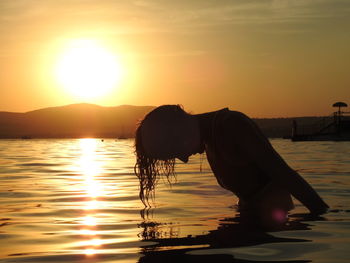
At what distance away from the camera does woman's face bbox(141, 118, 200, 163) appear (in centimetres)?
441

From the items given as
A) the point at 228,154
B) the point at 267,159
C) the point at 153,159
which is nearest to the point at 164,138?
the point at 153,159

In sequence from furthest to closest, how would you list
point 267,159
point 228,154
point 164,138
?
point 228,154 → point 267,159 → point 164,138

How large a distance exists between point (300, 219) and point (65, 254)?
2606 mm

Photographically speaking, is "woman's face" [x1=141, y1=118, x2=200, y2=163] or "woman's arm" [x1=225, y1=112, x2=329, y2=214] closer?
"woman's face" [x1=141, y1=118, x2=200, y2=163]

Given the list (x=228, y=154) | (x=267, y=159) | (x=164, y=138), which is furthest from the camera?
(x=228, y=154)

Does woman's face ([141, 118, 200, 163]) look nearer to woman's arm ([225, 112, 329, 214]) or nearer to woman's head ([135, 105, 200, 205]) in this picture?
woman's head ([135, 105, 200, 205])

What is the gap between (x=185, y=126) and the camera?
454 cm

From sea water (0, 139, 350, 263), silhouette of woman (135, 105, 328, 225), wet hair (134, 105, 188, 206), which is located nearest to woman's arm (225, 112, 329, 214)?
silhouette of woman (135, 105, 328, 225)

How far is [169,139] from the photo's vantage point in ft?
14.5

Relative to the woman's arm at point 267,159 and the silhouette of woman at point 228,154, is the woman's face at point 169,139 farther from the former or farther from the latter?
the woman's arm at point 267,159

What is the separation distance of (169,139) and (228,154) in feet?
2.35

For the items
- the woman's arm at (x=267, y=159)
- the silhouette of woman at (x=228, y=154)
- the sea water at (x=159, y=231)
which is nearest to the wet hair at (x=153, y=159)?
the silhouette of woman at (x=228, y=154)

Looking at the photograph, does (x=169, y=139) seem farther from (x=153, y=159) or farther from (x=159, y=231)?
(x=159, y=231)

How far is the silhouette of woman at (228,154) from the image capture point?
4.46 m
